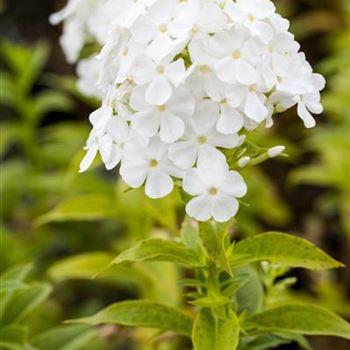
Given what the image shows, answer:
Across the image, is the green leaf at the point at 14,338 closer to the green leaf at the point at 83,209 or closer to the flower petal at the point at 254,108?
the green leaf at the point at 83,209

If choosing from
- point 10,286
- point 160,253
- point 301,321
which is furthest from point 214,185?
point 10,286

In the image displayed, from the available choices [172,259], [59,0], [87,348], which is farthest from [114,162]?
[59,0]

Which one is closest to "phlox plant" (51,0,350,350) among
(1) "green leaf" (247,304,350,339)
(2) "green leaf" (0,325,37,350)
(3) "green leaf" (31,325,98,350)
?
(1) "green leaf" (247,304,350,339)

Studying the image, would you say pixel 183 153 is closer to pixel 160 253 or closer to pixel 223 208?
pixel 223 208

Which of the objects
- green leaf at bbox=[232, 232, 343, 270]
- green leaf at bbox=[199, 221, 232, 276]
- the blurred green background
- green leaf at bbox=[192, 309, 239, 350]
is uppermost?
green leaf at bbox=[199, 221, 232, 276]

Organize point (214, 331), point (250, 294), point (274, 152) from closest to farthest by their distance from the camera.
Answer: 1. point (274, 152)
2. point (214, 331)
3. point (250, 294)

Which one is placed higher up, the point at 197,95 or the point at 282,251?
the point at 197,95

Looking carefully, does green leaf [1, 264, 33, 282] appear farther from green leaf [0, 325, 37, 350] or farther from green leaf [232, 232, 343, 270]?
green leaf [232, 232, 343, 270]
